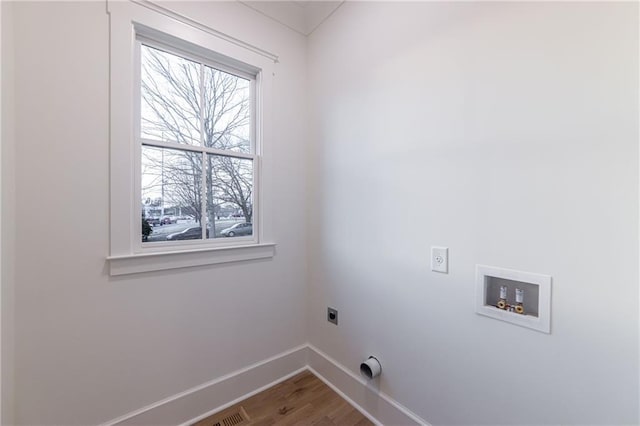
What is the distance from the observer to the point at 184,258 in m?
1.54

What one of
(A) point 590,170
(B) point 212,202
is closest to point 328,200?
(B) point 212,202

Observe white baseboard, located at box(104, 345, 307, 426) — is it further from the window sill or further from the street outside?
the street outside

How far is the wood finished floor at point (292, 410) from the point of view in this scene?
1556 mm

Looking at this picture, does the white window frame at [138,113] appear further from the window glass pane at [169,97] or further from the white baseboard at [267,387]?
the white baseboard at [267,387]

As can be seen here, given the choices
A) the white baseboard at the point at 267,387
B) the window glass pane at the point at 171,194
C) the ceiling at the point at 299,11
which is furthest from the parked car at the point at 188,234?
the ceiling at the point at 299,11

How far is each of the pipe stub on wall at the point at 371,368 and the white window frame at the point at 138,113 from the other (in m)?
0.96

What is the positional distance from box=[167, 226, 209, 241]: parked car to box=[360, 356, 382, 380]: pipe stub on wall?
50.6 inches

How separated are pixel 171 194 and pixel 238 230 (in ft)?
1.57

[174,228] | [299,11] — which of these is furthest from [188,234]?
[299,11]

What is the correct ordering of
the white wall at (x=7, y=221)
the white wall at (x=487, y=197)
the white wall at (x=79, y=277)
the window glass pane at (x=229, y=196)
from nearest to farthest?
1. the white wall at (x=487, y=197)
2. the white wall at (x=7, y=221)
3. the white wall at (x=79, y=277)
4. the window glass pane at (x=229, y=196)

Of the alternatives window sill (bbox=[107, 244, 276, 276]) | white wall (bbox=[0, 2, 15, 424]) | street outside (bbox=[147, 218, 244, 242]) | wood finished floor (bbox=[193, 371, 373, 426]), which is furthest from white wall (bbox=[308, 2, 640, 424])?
white wall (bbox=[0, 2, 15, 424])

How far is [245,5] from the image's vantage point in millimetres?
1767

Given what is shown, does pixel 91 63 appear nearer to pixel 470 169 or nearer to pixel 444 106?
pixel 444 106

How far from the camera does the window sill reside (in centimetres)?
136
